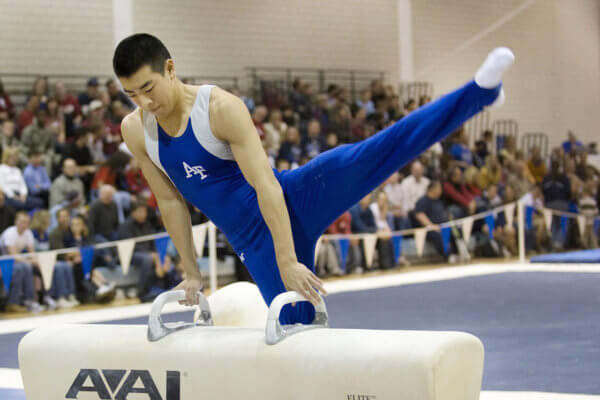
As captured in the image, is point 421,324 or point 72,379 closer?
point 72,379

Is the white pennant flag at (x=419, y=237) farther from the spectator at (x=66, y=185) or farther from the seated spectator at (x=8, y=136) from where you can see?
the seated spectator at (x=8, y=136)

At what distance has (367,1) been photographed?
53.2 ft

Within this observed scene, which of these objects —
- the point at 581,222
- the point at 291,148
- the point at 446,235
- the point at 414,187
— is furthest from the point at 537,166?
the point at 291,148

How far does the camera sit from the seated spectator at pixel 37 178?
971cm

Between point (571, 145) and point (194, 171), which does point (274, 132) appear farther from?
point (194, 171)

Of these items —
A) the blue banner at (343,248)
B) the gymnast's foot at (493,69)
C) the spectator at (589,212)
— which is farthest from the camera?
the spectator at (589,212)

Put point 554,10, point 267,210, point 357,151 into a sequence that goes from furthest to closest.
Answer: point 554,10 → point 357,151 → point 267,210

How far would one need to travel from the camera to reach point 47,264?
8.12m

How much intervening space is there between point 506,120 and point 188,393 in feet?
52.9

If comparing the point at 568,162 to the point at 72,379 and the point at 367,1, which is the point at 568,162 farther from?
the point at 72,379

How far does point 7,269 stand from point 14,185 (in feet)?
5.46

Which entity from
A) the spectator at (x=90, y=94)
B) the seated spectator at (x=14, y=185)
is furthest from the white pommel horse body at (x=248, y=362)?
the spectator at (x=90, y=94)

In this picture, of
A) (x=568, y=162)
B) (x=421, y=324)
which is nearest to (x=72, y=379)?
(x=421, y=324)

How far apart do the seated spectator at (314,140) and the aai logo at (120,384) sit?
386 inches
